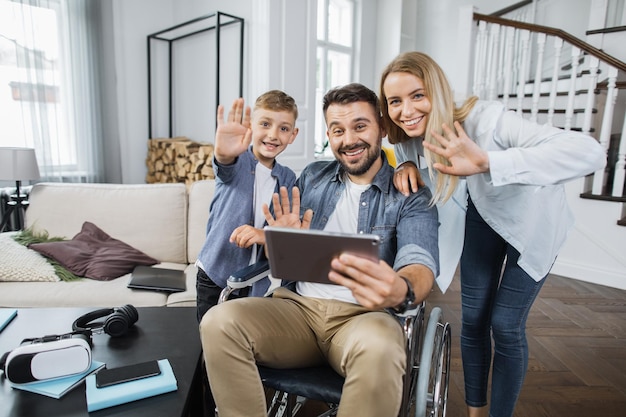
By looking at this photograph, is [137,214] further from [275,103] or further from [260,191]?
[275,103]

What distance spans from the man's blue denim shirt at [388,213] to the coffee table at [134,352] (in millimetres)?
566

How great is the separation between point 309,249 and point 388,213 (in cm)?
49

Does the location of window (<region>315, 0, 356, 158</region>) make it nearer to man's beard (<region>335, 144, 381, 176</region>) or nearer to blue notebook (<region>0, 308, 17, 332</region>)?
man's beard (<region>335, 144, 381, 176</region>)

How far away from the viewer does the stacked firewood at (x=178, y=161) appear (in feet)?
A: 12.5

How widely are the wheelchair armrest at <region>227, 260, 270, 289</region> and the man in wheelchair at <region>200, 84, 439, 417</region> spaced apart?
0.05m

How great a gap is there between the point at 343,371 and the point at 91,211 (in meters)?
1.93

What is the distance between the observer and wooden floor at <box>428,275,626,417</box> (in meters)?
1.84

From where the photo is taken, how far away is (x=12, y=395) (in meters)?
1.07

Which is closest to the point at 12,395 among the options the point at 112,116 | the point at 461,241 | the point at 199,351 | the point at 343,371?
the point at 199,351

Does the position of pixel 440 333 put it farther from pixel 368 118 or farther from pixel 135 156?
pixel 135 156

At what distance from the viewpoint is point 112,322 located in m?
1.38

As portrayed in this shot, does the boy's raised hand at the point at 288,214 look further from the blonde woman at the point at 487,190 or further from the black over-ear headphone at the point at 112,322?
the black over-ear headphone at the point at 112,322

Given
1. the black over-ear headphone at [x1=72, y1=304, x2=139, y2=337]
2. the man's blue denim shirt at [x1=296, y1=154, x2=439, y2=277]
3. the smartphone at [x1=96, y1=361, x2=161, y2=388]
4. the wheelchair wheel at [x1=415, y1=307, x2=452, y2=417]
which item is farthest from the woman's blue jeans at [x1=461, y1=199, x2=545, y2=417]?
the black over-ear headphone at [x1=72, y1=304, x2=139, y2=337]

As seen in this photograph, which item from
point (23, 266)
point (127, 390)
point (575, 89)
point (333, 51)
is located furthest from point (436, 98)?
point (333, 51)
